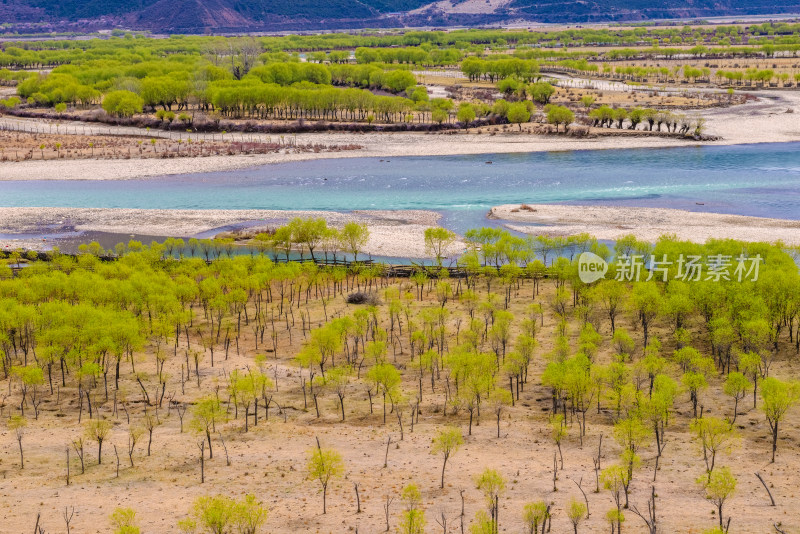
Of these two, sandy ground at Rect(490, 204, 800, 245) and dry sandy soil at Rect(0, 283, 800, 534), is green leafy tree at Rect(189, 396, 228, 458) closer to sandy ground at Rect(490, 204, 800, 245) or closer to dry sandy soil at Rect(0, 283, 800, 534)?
dry sandy soil at Rect(0, 283, 800, 534)

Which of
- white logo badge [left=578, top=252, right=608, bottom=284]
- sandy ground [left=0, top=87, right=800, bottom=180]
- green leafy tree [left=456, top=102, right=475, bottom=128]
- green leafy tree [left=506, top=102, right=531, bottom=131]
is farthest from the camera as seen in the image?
green leafy tree [left=456, top=102, right=475, bottom=128]

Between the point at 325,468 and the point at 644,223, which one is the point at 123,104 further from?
the point at 325,468

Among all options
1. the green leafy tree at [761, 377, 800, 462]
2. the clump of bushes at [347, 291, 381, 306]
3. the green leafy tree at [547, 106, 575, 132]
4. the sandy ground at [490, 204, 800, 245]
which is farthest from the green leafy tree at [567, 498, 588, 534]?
the green leafy tree at [547, 106, 575, 132]

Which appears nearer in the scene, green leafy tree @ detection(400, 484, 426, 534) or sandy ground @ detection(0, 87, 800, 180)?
green leafy tree @ detection(400, 484, 426, 534)

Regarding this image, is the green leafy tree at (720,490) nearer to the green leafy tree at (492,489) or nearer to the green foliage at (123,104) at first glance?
the green leafy tree at (492,489)

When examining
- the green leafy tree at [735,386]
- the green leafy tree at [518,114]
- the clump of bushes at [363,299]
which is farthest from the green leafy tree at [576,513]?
the green leafy tree at [518,114]

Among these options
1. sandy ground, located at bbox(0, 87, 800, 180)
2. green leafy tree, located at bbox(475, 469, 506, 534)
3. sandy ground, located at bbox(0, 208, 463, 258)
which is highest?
sandy ground, located at bbox(0, 87, 800, 180)

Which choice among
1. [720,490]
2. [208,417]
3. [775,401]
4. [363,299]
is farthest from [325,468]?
[363,299]

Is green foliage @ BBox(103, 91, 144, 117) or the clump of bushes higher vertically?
green foliage @ BBox(103, 91, 144, 117)
